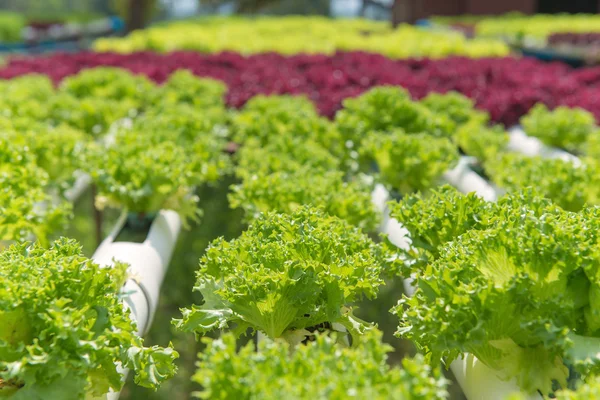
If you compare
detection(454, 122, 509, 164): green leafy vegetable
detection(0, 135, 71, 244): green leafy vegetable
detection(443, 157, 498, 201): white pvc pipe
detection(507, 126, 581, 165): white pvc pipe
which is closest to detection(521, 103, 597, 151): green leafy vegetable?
detection(507, 126, 581, 165): white pvc pipe

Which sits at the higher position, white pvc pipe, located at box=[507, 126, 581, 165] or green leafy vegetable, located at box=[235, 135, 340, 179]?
green leafy vegetable, located at box=[235, 135, 340, 179]

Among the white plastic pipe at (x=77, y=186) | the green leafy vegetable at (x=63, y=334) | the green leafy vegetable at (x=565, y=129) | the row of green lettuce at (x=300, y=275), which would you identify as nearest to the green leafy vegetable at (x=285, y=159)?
the row of green lettuce at (x=300, y=275)

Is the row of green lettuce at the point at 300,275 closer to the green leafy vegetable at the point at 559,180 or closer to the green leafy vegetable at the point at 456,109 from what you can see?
the green leafy vegetable at the point at 559,180

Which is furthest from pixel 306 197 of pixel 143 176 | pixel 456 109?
pixel 456 109

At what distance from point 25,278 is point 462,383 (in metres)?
1.57

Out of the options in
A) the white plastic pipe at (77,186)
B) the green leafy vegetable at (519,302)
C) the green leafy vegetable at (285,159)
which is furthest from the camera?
the white plastic pipe at (77,186)

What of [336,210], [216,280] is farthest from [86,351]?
[336,210]

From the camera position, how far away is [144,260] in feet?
10.8

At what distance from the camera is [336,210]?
3303mm

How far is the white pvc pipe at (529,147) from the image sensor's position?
5223mm

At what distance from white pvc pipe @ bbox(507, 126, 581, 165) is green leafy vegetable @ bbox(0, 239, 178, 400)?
3.88 meters

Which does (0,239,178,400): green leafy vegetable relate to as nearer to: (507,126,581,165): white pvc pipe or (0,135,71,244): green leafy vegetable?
(0,135,71,244): green leafy vegetable

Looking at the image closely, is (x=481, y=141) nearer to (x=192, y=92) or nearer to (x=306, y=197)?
(x=306, y=197)

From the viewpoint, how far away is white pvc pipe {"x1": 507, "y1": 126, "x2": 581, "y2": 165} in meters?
5.22
